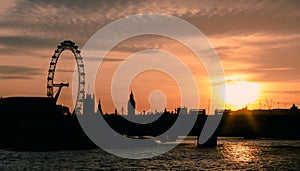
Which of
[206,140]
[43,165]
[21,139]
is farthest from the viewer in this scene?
[206,140]

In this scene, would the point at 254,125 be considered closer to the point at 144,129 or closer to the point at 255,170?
the point at 144,129

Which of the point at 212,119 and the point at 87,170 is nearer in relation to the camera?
the point at 87,170

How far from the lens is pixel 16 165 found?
110 metres

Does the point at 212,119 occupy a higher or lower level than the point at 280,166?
higher

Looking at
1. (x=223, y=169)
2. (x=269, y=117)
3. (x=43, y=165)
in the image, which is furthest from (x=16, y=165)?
(x=269, y=117)

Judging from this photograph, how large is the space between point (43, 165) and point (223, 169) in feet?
124

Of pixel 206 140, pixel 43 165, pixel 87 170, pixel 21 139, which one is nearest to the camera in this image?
pixel 87 170

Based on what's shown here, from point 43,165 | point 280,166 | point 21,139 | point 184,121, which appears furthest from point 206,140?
point 43,165

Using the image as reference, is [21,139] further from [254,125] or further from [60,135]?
[254,125]

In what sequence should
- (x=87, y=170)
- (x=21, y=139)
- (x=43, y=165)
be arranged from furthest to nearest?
(x=21, y=139) < (x=43, y=165) < (x=87, y=170)

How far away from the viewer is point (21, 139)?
179m

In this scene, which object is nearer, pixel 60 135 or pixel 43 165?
pixel 43 165

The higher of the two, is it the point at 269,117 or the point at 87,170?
the point at 269,117

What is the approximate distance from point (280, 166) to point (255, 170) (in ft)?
35.8
